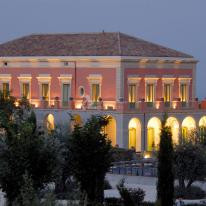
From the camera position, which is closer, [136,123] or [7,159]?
[7,159]

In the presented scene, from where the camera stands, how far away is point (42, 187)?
115ft

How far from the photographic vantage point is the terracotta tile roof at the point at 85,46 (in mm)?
70750

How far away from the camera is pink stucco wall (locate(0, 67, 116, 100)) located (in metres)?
69.6

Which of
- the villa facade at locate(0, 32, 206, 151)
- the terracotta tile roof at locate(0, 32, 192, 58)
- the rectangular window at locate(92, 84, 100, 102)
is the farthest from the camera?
the terracotta tile roof at locate(0, 32, 192, 58)

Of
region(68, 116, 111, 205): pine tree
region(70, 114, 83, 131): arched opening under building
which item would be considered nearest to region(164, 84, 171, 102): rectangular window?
region(70, 114, 83, 131): arched opening under building

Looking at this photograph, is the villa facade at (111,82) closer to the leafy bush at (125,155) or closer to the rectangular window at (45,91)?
the rectangular window at (45,91)

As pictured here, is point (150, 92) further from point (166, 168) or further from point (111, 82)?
point (166, 168)

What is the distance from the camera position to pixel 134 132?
68062 millimetres

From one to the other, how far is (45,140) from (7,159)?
1795mm

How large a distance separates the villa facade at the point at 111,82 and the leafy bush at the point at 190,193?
21.5 meters

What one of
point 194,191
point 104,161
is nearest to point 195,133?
point 194,191

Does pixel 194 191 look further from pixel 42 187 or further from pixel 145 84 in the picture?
pixel 145 84

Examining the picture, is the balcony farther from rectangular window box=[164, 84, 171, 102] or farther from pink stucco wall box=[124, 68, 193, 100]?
pink stucco wall box=[124, 68, 193, 100]

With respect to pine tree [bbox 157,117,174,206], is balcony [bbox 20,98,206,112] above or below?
above
